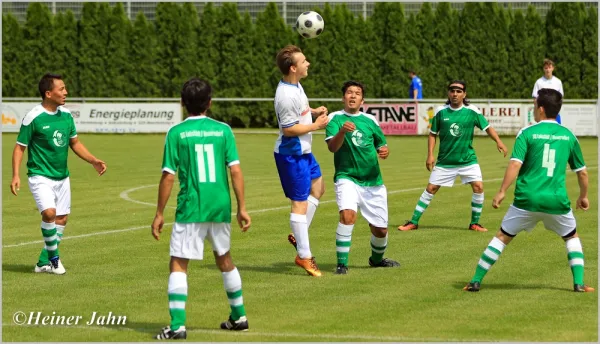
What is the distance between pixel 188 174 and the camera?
27.7ft

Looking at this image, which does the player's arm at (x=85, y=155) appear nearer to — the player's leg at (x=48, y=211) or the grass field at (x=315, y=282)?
the player's leg at (x=48, y=211)

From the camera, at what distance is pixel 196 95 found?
832 cm

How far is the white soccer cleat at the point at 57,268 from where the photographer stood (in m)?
11.7

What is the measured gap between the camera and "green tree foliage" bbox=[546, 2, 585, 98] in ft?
140

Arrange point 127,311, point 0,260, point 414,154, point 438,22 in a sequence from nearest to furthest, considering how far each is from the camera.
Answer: point 127,311, point 0,260, point 414,154, point 438,22

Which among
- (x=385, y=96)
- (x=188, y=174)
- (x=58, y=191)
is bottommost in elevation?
(x=385, y=96)

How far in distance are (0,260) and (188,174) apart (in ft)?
15.7

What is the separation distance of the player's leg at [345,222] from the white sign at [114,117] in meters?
28.8

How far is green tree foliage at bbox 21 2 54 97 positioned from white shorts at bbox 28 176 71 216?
3573 centimetres

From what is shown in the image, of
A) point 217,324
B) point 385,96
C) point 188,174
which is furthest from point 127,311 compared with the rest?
point 385,96

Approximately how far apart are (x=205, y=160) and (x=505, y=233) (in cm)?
334

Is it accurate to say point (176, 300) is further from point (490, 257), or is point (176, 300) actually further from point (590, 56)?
point (590, 56)

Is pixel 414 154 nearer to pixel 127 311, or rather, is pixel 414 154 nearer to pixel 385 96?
pixel 385 96

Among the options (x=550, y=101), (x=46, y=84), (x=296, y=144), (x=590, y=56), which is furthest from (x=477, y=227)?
(x=590, y=56)
